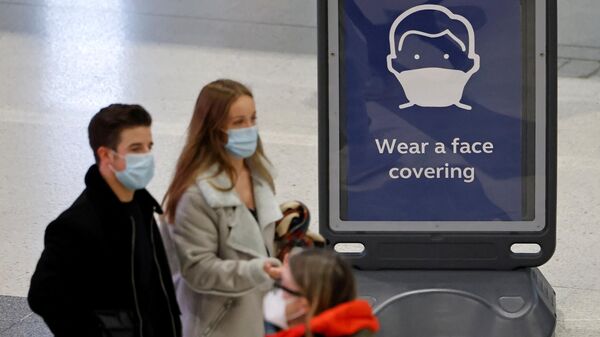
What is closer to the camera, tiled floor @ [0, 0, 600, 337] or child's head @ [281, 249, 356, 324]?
child's head @ [281, 249, 356, 324]

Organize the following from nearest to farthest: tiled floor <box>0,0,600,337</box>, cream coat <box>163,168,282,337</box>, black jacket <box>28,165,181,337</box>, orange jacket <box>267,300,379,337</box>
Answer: orange jacket <box>267,300,379,337</box> → black jacket <box>28,165,181,337</box> → cream coat <box>163,168,282,337</box> → tiled floor <box>0,0,600,337</box>

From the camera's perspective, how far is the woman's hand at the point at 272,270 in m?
3.87

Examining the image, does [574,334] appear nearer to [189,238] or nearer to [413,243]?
[413,243]

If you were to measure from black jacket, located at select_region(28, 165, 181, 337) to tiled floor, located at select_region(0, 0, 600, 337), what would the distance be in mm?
1946

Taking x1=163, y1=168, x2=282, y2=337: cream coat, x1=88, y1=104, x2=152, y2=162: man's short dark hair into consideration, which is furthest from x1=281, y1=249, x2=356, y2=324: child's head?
x1=88, y1=104, x2=152, y2=162: man's short dark hair

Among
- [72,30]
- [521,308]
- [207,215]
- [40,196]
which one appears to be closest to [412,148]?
[521,308]

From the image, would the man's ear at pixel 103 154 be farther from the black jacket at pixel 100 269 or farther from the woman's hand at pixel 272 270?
the woman's hand at pixel 272 270

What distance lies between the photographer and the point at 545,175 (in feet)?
18.2

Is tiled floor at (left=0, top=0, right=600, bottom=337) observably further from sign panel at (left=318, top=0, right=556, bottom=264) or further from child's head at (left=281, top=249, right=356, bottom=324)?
child's head at (left=281, top=249, right=356, bottom=324)

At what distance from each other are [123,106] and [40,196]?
3397 mm

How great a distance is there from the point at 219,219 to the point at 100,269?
48 centimetres

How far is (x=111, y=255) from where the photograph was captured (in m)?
3.81

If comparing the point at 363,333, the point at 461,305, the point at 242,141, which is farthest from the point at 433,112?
the point at 363,333

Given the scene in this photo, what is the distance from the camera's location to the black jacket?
146 inches
